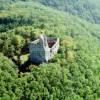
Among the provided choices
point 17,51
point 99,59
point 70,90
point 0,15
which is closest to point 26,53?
point 17,51

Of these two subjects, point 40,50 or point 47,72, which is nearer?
point 40,50

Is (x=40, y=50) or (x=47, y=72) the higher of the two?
(x=40, y=50)

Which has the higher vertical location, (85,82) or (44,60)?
(44,60)

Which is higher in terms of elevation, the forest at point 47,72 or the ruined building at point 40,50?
the ruined building at point 40,50

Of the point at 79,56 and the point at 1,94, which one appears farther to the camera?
the point at 79,56

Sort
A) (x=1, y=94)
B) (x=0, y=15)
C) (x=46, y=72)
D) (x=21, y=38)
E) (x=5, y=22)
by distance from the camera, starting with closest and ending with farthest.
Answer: (x=1, y=94)
(x=46, y=72)
(x=21, y=38)
(x=5, y=22)
(x=0, y=15)

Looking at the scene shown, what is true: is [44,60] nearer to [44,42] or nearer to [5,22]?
[44,42]

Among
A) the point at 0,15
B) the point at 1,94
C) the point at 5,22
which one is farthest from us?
the point at 0,15

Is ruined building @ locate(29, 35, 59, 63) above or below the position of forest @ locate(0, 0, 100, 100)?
above

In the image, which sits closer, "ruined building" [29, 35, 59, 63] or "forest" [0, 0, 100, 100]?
"forest" [0, 0, 100, 100]

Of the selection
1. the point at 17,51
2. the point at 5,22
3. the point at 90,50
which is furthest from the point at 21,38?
the point at 5,22

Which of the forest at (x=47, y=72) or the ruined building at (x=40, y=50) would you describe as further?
the ruined building at (x=40, y=50)
